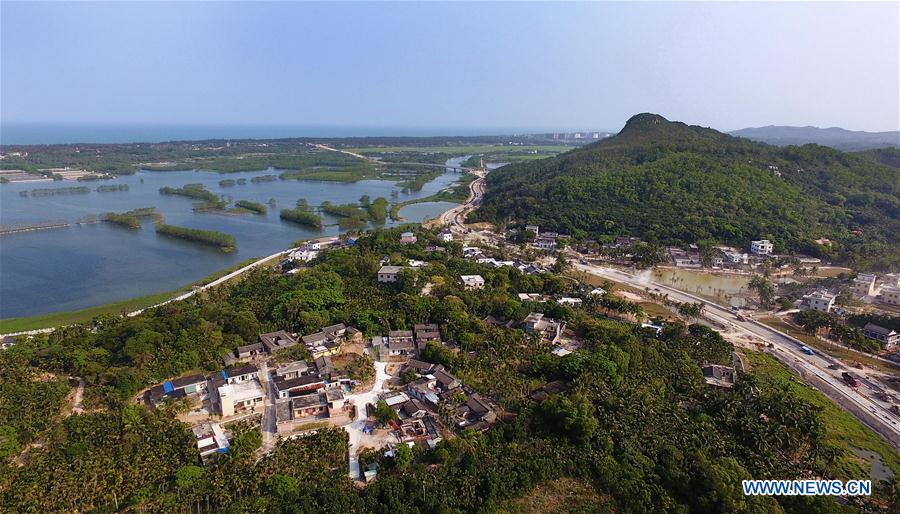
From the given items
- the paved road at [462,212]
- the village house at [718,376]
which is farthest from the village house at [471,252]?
the village house at [718,376]

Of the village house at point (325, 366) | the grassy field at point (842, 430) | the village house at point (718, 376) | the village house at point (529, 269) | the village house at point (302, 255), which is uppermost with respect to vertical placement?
the village house at point (302, 255)

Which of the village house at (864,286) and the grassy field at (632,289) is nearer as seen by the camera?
the grassy field at (632,289)

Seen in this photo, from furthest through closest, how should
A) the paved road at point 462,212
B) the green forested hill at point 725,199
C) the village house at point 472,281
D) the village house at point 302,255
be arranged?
the paved road at point 462,212
the green forested hill at point 725,199
the village house at point 302,255
the village house at point 472,281

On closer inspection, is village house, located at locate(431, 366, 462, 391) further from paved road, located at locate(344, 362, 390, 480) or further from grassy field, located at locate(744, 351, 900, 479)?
grassy field, located at locate(744, 351, 900, 479)

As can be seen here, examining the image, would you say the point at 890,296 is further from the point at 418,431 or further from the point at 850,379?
the point at 418,431

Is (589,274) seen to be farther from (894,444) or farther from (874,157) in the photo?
(874,157)

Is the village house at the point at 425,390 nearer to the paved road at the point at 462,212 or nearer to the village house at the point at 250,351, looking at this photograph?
the village house at the point at 250,351

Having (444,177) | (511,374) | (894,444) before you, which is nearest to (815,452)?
(894,444)
